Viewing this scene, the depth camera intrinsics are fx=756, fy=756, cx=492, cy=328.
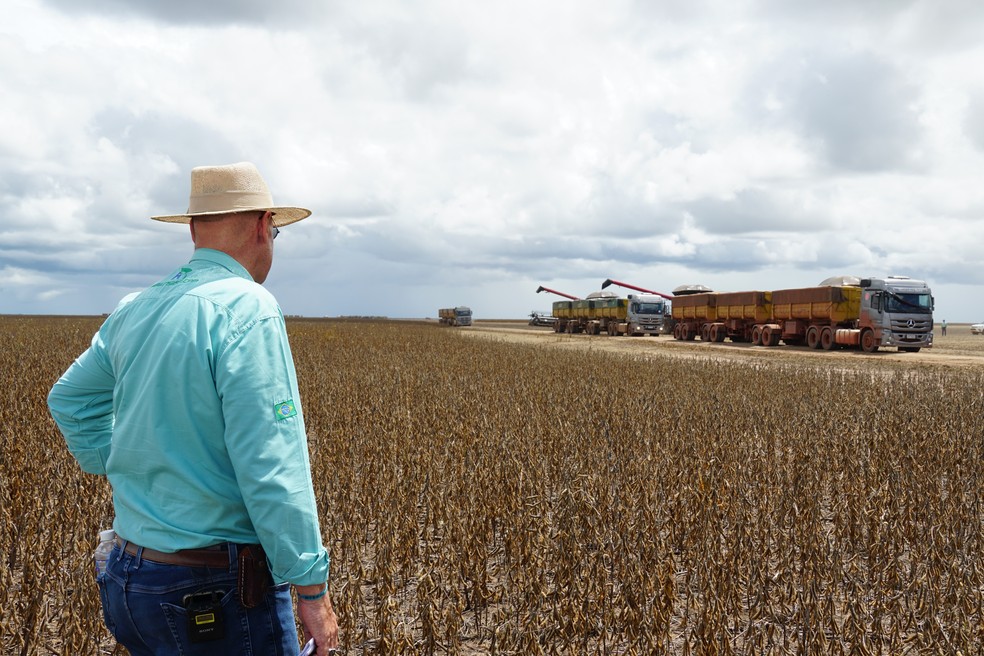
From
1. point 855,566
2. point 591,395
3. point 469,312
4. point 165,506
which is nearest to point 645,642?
point 855,566

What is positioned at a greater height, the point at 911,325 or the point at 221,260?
the point at 221,260

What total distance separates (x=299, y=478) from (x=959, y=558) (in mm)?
4253

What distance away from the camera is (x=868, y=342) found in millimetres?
25969

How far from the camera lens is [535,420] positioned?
27.6 ft

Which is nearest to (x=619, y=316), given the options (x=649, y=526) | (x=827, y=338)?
(x=827, y=338)

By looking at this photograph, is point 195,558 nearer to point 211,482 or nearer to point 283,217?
point 211,482

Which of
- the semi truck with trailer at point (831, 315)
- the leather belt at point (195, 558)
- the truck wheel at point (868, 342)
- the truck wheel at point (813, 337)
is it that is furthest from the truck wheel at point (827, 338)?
the leather belt at point (195, 558)

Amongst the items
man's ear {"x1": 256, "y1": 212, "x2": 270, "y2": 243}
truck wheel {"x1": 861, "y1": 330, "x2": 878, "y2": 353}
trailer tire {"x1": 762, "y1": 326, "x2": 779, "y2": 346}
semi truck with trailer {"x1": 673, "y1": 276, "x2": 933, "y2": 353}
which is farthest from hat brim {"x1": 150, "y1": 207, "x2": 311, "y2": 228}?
trailer tire {"x1": 762, "y1": 326, "x2": 779, "y2": 346}

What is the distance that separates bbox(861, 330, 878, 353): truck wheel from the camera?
83.9 feet

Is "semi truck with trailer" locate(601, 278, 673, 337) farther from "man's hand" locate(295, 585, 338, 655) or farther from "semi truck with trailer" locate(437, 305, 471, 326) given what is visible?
"man's hand" locate(295, 585, 338, 655)

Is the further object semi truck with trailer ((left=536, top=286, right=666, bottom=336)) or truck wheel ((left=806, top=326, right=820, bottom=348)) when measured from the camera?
semi truck with trailer ((left=536, top=286, right=666, bottom=336))

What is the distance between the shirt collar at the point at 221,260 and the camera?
6.51 ft

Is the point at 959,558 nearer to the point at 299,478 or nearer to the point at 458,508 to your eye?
the point at 458,508

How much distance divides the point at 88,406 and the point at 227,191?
82 centimetres
